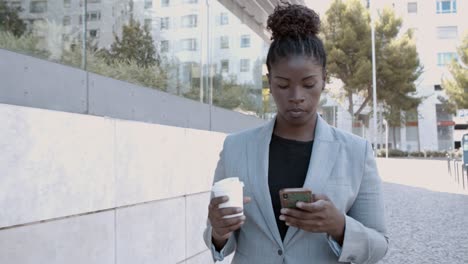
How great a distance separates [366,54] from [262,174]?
3232 cm

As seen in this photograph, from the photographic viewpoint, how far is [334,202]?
5.41 ft

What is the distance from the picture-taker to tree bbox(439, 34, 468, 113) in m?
34.0

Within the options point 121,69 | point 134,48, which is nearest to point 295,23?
point 121,69

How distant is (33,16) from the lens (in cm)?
263

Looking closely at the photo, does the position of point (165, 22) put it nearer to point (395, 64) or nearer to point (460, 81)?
point (395, 64)

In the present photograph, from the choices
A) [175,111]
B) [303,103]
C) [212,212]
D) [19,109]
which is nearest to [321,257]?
[212,212]

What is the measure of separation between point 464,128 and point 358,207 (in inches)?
1975

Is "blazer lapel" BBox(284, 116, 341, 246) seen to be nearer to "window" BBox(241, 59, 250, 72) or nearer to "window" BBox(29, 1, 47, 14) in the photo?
"window" BBox(29, 1, 47, 14)

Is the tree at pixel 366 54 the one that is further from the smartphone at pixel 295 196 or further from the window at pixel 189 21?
the smartphone at pixel 295 196

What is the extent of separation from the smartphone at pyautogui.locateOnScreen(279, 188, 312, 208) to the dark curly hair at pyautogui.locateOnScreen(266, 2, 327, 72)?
0.51m

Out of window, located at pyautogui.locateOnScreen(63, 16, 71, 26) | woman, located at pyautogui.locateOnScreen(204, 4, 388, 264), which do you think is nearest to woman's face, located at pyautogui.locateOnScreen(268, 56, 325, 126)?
woman, located at pyautogui.locateOnScreen(204, 4, 388, 264)

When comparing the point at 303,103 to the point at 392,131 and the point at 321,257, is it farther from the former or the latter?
the point at 392,131

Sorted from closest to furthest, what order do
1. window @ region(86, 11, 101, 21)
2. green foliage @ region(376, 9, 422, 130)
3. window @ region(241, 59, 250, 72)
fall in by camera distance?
window @ region(86, 11, 101, 21) → window @ region(241, 59, 250, 72) → green foliage @ region(376, 9, 422, 130)

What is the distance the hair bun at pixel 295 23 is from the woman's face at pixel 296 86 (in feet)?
0.37
